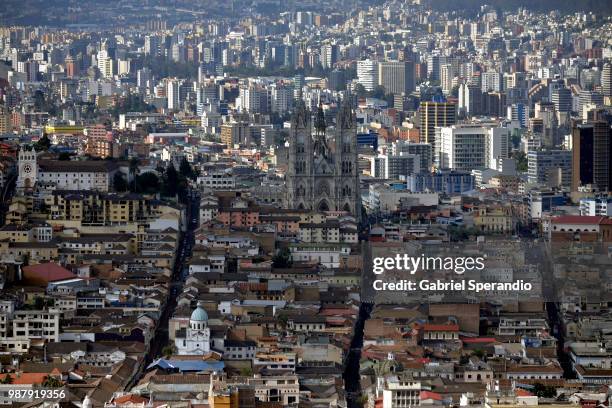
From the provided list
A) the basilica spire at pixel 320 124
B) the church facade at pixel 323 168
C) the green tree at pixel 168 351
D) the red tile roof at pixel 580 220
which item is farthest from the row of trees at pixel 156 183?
the green tree at pixel 168 351

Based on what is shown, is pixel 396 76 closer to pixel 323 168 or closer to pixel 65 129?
pixel 65 129

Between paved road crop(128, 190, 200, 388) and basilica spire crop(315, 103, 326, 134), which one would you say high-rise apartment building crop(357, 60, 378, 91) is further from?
paved road crop(128, 190, 200, 388)

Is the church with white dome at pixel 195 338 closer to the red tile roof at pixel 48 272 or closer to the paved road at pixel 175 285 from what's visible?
the paved road at pixel 175 285

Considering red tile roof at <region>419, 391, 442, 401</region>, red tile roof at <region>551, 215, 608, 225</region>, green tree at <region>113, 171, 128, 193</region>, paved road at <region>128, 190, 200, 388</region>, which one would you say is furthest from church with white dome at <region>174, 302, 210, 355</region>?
red tile roof at <region>551, 215, 608, 225</region>

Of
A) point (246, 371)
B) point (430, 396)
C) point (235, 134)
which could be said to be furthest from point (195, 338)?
point (235, 134)

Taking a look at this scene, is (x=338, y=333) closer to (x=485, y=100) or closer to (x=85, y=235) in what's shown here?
(x=85, y=235)

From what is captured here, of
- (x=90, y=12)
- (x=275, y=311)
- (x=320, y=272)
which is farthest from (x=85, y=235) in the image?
(x=90, y=12)
